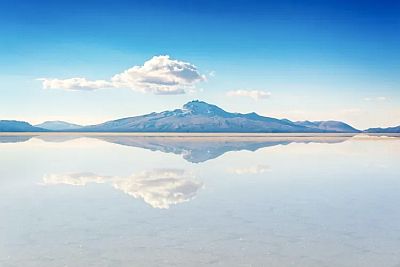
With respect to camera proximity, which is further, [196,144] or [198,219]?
[196,144]

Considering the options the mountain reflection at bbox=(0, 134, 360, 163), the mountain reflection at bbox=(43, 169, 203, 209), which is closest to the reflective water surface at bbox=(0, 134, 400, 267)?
the mountain reflection at bbox=(43, 169, 203, 209)

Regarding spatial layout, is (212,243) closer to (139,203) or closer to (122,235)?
(122,235)

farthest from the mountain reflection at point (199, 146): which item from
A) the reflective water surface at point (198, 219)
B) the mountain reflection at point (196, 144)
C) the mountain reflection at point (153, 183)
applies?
the reflective water surface at point (198, 219)

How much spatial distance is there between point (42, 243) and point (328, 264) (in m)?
8.76

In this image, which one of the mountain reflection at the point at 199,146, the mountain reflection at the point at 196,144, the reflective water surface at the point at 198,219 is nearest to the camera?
the reflective water surface at the point at 198,219

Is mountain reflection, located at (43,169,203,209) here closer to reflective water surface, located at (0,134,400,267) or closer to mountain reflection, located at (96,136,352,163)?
reflective water surface, located at (0,134,400,267)

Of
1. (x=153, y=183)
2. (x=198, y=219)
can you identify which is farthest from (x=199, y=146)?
(x=198, y=219)

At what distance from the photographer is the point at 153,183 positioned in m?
25.9

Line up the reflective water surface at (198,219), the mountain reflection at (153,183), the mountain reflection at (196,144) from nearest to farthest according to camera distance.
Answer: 1. the reflective water surface at (198,219)
2. the mountain reflection at (153,183)
3. the mountain reflection at (196,144)

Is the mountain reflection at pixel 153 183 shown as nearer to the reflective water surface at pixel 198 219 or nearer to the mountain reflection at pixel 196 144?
the reflective water surface at pixel 198 219

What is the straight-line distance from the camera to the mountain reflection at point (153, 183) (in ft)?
69.5

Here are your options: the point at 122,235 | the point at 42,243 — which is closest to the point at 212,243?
the point at 122,235

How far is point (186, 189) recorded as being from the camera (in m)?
23.9

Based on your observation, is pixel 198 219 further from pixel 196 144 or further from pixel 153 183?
pixel 196 144
